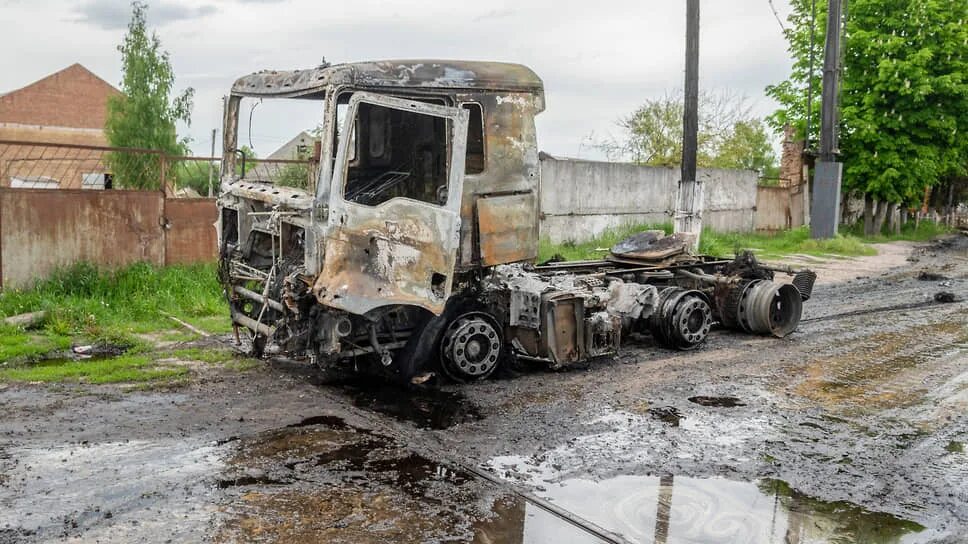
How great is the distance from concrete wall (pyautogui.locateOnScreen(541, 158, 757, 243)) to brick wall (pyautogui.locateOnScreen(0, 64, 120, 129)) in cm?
2506

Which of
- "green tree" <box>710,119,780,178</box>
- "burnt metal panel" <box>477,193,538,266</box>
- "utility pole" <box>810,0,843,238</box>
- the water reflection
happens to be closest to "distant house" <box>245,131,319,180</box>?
"burnt metal panel" <box>477,193,538,266</box>

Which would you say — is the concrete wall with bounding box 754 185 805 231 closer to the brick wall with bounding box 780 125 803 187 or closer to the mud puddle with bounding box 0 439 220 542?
the brick wall with bounding box 780 125 803 187

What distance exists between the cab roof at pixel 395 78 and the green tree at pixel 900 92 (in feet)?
68.7

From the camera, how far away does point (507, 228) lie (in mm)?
7711

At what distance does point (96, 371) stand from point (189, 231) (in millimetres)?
4652

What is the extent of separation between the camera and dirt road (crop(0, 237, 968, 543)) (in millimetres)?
4887

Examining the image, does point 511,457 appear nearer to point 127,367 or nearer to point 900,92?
point 127,367

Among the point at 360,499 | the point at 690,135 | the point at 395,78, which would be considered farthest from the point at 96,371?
the point at 690,135

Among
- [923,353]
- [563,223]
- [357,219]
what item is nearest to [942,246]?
[563,223]

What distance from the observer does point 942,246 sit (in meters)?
25.3

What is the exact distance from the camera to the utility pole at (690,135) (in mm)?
14875

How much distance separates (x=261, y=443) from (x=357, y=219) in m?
1.84

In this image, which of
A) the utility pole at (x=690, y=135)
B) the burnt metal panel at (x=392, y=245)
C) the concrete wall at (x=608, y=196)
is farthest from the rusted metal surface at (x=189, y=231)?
the utility pole at (x=690, y=135)

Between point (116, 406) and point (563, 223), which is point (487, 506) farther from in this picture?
point (563, 223)
